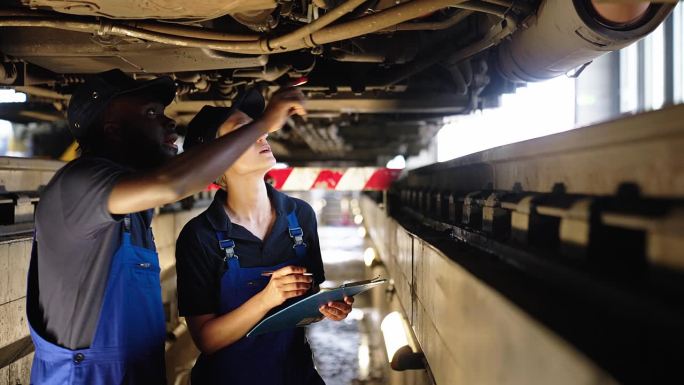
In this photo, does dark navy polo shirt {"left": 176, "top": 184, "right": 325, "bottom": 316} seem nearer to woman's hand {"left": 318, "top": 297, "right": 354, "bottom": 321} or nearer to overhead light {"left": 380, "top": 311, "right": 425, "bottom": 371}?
woman's hand {"left": 318, "top": 297, "right": 354, "bottom": 321}

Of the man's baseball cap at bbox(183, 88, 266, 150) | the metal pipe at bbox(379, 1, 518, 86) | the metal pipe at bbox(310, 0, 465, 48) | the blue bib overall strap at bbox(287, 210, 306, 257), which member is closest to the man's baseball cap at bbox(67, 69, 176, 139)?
the man's baseball cap at bbox(183, 88, 266, 150)

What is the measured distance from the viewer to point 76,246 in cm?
174

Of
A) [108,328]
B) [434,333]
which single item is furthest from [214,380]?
[434,333]

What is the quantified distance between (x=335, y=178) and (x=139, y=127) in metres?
3.93

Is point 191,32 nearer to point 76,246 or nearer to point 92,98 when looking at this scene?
point 92,98

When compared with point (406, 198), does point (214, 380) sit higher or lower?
lower

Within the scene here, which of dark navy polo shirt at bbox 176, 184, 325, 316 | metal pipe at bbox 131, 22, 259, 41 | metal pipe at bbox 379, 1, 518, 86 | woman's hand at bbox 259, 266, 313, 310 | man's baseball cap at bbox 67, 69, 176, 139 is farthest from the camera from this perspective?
metal pipe at bbox 379, 1, 518, 86

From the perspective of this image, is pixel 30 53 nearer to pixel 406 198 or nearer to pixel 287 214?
pixel 287 214

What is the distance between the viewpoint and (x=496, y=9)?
329 centimetres

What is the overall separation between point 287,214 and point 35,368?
1.27 meters

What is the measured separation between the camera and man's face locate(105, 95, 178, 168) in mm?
2029

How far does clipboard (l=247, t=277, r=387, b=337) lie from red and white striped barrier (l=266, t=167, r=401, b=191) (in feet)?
12.2

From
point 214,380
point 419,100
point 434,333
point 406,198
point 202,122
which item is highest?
point 419,100

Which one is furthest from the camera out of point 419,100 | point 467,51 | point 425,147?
point 425,147
